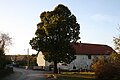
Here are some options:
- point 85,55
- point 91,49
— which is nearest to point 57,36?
point 85,55

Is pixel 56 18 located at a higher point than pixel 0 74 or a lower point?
higher

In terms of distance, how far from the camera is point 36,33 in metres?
58.3

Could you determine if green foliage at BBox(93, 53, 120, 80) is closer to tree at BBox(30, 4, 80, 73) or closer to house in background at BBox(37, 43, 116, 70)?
tree at BBox(30, 4, 80, 73)

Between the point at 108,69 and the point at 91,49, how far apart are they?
51.5 m

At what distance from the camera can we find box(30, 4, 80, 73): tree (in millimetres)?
54875

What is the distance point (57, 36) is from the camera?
56.1 metres

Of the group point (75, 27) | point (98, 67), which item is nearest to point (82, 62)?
point (75, 27)

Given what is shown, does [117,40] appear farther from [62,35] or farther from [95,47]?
[95,47]

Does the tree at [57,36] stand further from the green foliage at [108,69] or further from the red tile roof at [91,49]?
the red tile roof at [91,49]

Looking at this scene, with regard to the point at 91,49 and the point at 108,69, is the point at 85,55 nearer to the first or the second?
the point at 91,49

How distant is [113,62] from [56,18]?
69.2 feet

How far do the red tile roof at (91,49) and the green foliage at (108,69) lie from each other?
44.7 m

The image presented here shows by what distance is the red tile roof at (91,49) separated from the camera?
85688mm

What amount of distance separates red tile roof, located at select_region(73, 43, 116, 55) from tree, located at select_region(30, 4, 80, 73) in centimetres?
2690
